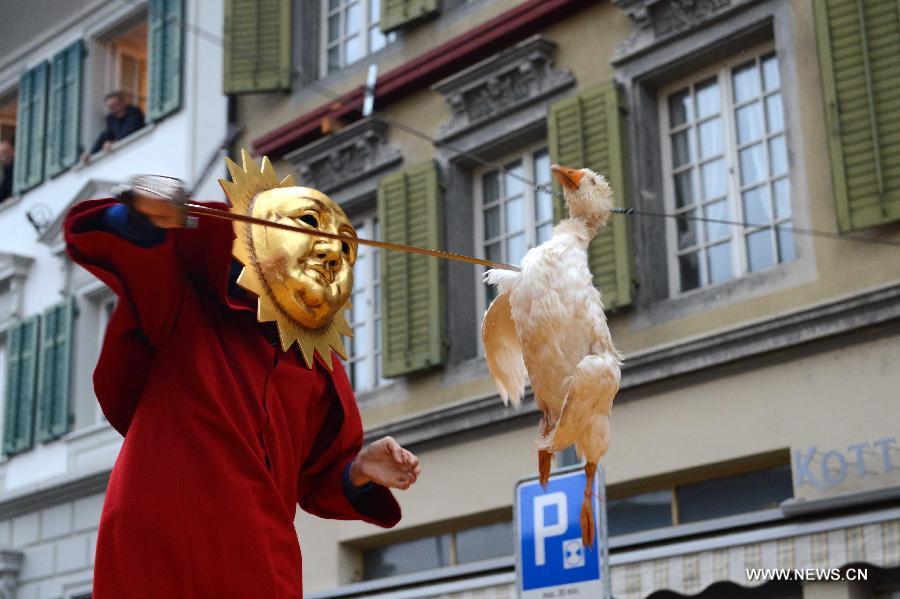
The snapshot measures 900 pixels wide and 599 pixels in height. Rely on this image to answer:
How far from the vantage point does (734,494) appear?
9.44 meters

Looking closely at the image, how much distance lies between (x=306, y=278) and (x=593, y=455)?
A: 88 cm

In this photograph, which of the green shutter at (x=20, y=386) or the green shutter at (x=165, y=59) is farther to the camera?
the green shutter at (x=20, y=386)

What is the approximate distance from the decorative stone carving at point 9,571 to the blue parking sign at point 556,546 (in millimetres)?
8566

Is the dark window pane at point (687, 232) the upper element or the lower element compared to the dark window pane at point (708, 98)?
lower

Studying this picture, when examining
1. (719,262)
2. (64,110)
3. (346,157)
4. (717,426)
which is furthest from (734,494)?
(64,110)

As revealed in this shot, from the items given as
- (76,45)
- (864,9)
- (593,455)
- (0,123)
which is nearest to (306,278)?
(593,455)

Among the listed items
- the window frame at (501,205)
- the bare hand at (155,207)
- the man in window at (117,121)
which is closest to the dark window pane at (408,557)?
the window frame at (501,205)

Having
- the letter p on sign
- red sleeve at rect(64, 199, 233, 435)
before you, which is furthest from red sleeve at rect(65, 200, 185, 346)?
the letter p on sign

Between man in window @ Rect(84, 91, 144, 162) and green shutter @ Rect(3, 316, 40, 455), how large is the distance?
1.80 m

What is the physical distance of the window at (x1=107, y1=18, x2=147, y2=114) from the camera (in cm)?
1559

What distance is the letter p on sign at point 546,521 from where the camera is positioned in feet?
23.6

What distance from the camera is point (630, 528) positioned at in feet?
32.5

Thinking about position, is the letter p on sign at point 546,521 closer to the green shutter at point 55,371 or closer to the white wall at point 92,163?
the white wall at point 92,163

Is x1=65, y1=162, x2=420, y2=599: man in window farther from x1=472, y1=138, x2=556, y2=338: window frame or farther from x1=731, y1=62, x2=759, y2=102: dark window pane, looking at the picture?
x1=472, y1=138, x2=556, y2=338: window frame
